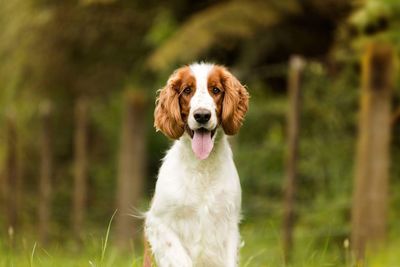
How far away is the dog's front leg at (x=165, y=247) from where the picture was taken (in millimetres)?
4433

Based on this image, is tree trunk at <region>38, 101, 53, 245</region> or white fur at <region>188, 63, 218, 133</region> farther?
tree trunk at <region>38, 101, 53, 245</region>

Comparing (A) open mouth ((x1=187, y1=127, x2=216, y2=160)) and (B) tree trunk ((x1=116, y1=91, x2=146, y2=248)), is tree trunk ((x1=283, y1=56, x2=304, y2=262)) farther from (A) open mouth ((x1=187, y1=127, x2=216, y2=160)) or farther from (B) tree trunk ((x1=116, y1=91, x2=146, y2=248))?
(A) open mouth ((x1=187, y1=127, x2=216, y2=160))

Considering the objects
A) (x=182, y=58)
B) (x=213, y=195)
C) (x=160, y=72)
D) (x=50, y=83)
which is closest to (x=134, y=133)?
(x=182, y=58)

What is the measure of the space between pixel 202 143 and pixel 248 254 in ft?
8.34

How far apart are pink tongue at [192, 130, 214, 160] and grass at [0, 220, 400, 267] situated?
1.70ft

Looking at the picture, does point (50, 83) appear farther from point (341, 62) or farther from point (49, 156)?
point (341, 62)

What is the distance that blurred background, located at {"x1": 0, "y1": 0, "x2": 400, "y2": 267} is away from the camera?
761 centimetres

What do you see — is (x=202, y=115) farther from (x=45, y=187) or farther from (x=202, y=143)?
(x=45, y=187)

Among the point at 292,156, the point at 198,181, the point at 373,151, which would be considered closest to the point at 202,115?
the point at 198,181

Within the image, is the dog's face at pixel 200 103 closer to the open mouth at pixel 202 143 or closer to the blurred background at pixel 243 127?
the open mouth at pixel 202 143

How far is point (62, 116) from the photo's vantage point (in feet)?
45.1

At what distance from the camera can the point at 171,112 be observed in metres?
4.46

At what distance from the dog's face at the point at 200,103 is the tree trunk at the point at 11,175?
6133 mm

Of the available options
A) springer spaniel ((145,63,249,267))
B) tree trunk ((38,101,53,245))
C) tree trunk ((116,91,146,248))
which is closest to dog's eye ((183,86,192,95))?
springer spaniel ((145,63,249,267))
